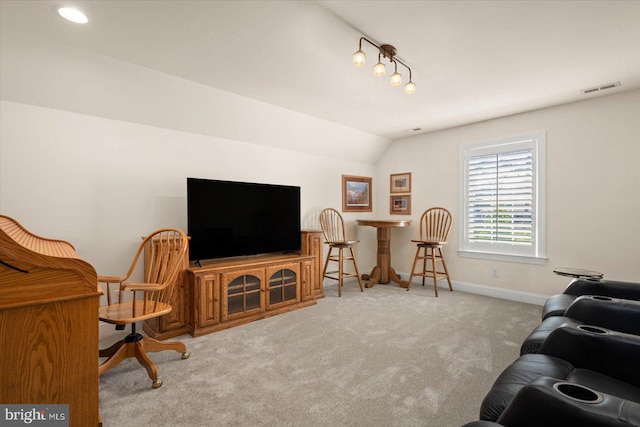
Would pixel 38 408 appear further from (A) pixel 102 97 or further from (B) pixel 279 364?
(A) pixel 102 97

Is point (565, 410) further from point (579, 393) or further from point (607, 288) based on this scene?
point (607, 288)

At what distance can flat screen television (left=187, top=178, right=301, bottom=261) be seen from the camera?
3.07m

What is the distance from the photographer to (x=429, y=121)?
4.24 meters

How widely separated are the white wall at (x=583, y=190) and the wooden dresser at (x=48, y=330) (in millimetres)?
4422

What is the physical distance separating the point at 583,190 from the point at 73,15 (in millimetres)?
4922

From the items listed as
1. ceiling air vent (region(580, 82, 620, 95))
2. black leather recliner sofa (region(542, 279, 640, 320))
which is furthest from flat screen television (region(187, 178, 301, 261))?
ceiling air vent (region(580, 82, 620, 95))

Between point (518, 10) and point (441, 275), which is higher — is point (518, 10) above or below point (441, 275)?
above

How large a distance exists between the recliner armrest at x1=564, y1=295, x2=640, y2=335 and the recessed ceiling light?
3.39 meters

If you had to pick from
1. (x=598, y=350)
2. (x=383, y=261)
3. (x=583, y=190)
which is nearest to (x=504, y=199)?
(x=583, y=190)

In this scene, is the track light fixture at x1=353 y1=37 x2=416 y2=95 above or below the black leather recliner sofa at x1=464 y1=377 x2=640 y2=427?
above

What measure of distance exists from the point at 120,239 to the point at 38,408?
1937 millimetres

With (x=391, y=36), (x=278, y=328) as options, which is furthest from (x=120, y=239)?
(x=391, y=36)

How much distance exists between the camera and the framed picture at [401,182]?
5.11 meters

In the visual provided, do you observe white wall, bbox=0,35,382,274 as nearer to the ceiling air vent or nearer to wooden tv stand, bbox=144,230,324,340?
wooden tv stand, bbox=144,230,324,340
